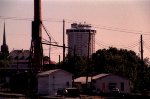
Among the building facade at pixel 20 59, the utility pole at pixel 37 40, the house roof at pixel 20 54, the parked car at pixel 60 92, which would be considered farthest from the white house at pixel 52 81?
the house roof at pixel 20 54

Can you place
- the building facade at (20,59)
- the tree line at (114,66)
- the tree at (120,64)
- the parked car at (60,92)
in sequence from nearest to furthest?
the parked car at (60,92) → the tree line at (114,66) → the tree at (120,64) → the building facade at (20,59)

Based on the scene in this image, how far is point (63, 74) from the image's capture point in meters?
59.6

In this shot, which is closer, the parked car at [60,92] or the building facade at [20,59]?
the parked car at [60,92]

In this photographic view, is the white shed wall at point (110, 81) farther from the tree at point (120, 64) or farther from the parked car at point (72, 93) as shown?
the parked car at point (72, 93)

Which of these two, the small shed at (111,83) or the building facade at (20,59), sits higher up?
the building facade at (20,59)

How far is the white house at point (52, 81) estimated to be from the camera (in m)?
58.2

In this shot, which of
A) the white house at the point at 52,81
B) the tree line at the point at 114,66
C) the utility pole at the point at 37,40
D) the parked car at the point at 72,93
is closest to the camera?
the parked car at the point at 72,93

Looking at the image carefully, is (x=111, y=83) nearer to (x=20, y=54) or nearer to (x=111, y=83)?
(x=111, y=83)

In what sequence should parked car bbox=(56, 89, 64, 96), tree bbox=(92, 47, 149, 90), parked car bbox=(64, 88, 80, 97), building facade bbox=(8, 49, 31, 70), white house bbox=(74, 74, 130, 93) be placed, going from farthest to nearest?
building facade bbox=(8, 49, 31, 70)
tree bbox=(92, 47, 149, 90)
white house bbox=(74, 74, 130, 93)
parked car bbox=(56, 89, 64, 96)
parked car bbox=(64, 88, 80, 97)

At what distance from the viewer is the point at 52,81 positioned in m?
58.6

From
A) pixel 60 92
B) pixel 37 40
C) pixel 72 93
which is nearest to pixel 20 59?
pixel 37 40

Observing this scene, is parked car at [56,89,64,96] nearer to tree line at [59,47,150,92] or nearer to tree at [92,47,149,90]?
tree line at [59,47,150,92]

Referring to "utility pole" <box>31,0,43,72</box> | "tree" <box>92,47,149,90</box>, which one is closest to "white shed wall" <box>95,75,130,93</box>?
"tree" <box>92,47,149,90</box>

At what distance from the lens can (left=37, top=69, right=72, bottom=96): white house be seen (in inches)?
2290
